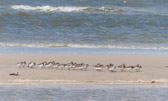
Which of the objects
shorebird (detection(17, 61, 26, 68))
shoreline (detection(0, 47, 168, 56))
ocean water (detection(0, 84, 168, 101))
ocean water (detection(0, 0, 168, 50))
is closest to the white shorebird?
ocean water (detection(0, 84, 168, 101))

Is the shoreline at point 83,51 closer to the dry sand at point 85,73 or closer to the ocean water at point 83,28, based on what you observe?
the ocean water at point 83,28

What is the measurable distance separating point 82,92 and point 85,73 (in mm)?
2441

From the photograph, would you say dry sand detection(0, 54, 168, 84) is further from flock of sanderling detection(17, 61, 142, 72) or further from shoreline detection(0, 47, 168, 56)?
shoreline detection(0, 47, 168, 56)

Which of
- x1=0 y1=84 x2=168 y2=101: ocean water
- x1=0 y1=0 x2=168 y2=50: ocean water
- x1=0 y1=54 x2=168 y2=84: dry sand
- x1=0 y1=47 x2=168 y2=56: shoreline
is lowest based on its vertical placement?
x1=0 y1=84 x2=168 y2=101: ocean water

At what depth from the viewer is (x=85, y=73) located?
43.0 ft

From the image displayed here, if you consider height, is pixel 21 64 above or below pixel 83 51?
below

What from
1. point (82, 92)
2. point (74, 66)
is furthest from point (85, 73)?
point (82, 92)

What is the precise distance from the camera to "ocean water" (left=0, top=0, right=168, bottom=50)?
20766mm

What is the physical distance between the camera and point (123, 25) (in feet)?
84.5

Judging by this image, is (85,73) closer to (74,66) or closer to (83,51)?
(74,66)

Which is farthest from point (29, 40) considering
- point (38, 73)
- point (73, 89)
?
point (73, 89)

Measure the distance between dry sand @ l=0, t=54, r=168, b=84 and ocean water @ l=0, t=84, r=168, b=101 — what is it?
0.53 m

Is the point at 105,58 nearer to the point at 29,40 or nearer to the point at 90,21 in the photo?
the point at 29,40

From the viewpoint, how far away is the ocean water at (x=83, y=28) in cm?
2077
